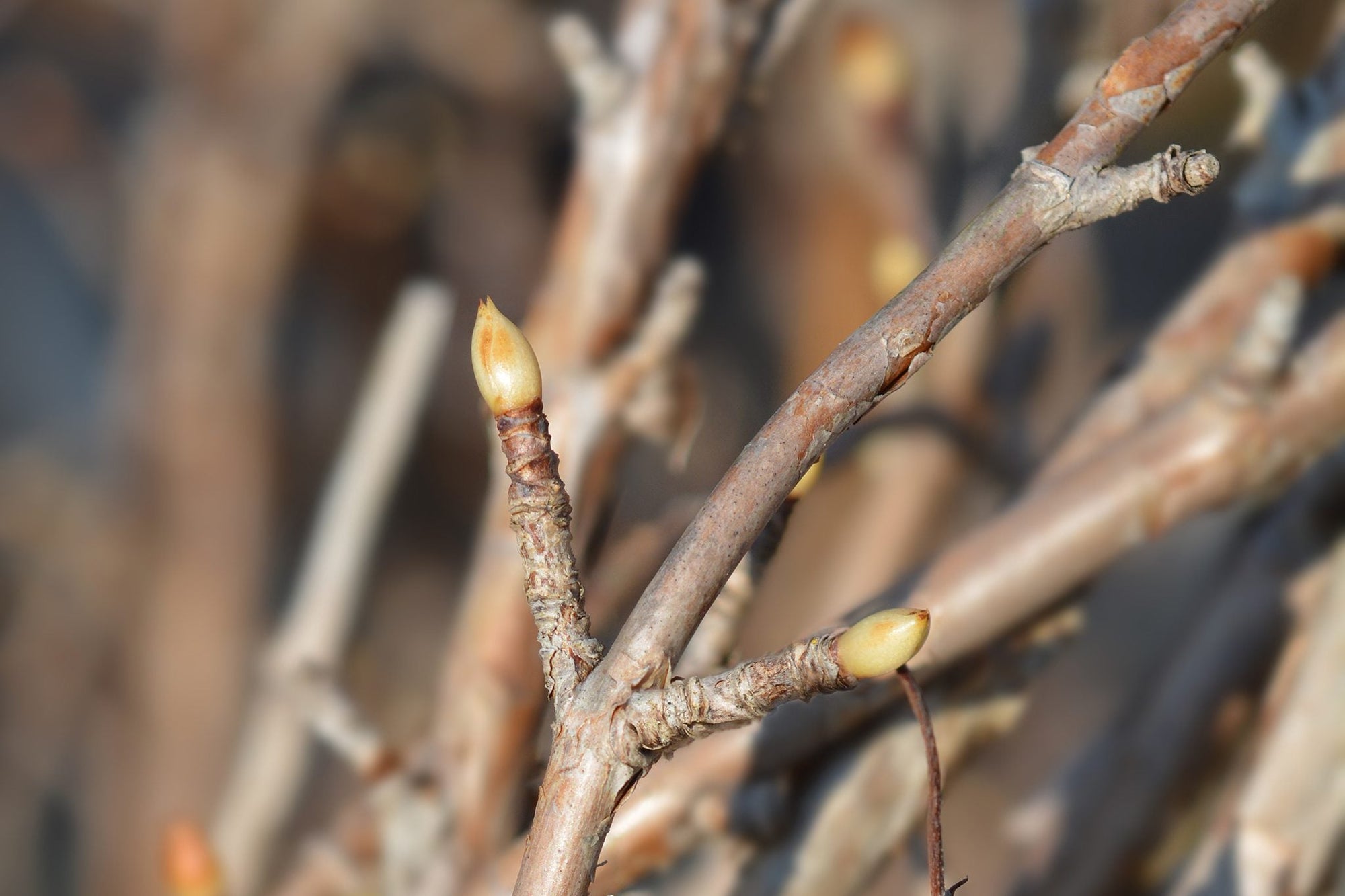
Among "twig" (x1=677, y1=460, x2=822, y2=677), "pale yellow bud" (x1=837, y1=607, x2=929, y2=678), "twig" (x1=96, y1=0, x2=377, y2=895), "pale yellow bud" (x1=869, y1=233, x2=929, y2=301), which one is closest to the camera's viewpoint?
"pale yellow bud" (x1=837, y1=607, x2=929, y2=678)

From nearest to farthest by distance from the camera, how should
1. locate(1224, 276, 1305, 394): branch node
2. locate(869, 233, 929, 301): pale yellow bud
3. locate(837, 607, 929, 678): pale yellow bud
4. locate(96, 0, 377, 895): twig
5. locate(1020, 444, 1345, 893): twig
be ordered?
locate(837, 607, 929, 678): pale yellow bud, locate(1224, 276, 1305, 394): branch node, locate(1020, 444, 1345, 893): twig, locate(869, 233, 929, 301): pale yellow bud, locate(96, 0, 377, 895): twig

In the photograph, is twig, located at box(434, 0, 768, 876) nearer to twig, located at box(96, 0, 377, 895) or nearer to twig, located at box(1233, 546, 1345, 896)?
twig, located at box(1233, 546, 1345, 896)

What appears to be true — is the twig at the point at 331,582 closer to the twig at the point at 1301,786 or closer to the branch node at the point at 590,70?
the branch node at the point at 590,70

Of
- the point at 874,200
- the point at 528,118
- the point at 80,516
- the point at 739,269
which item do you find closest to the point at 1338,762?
the point at 874,200

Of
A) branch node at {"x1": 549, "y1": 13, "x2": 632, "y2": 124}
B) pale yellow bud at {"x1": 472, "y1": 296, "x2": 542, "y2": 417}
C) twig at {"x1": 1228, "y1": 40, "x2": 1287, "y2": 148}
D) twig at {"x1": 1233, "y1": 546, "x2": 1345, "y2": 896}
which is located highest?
branch node at {"x1": 549, "y1": 13, "x2": 632, "y2": 124}

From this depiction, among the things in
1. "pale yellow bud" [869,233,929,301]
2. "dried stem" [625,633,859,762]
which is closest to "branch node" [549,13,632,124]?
"pale yellow bud" [869,233,929,301]
